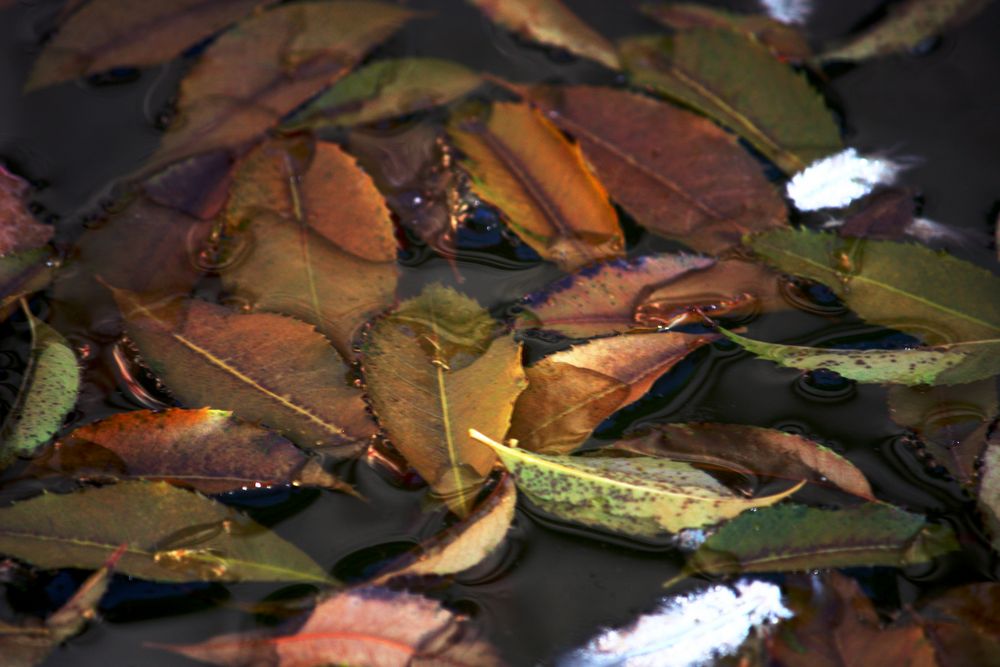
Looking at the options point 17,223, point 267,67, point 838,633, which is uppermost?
point 267,67

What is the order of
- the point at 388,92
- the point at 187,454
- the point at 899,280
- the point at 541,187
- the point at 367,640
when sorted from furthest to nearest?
the point at 388,92, the point at 541,187, the point at 899,280, the point at 187,454, the point at 367,640

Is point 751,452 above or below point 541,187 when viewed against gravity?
below

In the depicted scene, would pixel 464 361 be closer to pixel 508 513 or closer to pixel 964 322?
pixel 508 513

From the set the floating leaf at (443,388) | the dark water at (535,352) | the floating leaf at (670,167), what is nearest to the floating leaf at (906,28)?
the dark water at (535,352)

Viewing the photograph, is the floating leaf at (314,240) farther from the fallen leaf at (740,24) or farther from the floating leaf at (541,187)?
the fallen leaf at (740,24)

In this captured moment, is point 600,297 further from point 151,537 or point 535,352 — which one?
point 151,537

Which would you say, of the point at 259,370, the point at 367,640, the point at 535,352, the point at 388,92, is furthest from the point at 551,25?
the point at 367,640

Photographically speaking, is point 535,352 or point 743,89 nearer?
point 535,352
